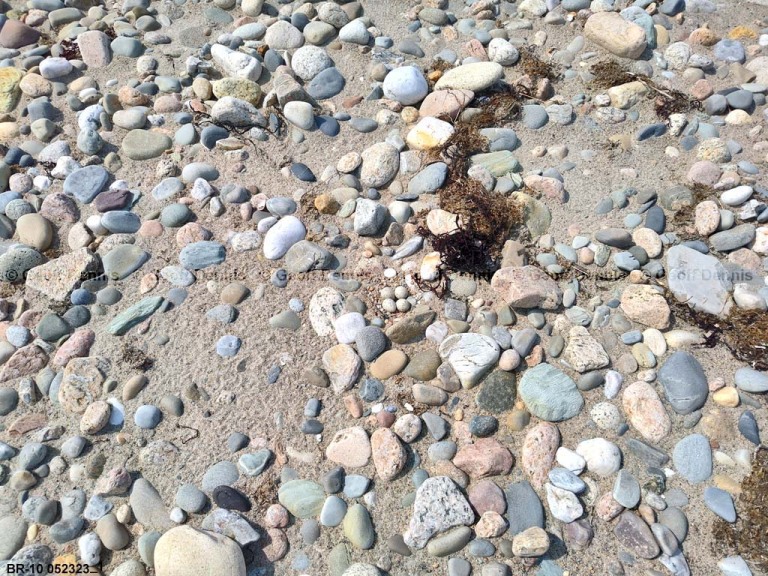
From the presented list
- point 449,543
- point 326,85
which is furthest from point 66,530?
point 326,85

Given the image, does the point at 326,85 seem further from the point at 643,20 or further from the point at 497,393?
the point at 497,393

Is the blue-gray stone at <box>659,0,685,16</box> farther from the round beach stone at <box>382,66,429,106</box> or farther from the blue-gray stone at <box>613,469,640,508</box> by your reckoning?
the blue-gray stone at <box>613,469,640,508</box>

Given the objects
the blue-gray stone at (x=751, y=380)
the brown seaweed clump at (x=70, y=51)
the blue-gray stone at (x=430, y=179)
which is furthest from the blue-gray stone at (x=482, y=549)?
the brown seaweed clump at (x=70, y=51)

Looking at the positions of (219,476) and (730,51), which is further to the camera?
(730,51)

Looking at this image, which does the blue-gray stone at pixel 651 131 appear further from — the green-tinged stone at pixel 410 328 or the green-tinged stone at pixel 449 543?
the green-tinged stone at pixel 449 543

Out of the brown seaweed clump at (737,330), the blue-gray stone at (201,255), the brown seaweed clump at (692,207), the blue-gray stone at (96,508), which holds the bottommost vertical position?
the blue-gray stone at (96,508)

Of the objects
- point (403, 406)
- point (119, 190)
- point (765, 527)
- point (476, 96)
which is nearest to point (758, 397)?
point (765, 527)

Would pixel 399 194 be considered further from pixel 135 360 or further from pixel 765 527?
pixel 765 527
